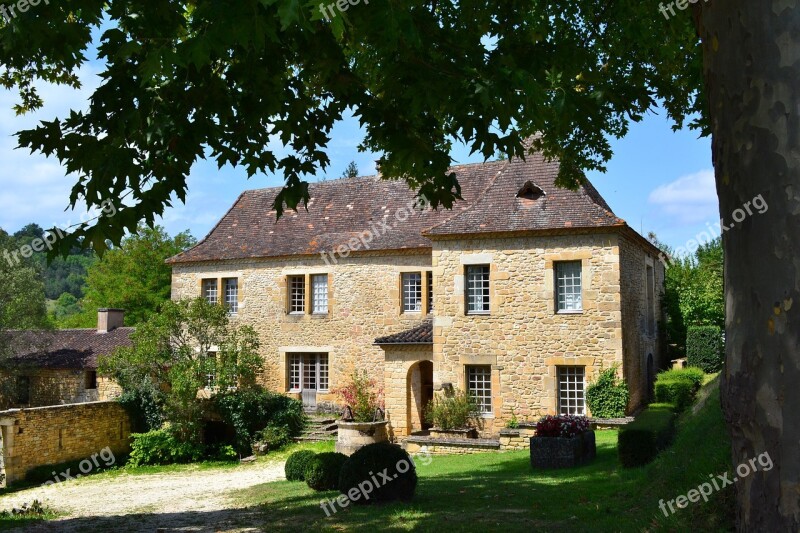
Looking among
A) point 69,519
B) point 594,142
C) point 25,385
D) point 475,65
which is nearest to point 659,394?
point 594,142

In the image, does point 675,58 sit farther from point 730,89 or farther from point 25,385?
point 25,385

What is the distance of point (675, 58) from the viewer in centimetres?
894

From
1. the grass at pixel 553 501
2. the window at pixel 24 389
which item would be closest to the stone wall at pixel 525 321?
the grass at pixel 553 501

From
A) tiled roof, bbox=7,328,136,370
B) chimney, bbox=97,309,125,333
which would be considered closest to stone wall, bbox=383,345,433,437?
tiled roof, bbox=7,328,136,370

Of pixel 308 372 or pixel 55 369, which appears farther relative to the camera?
pixel 55 369

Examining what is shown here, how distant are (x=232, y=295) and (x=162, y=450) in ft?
19.1

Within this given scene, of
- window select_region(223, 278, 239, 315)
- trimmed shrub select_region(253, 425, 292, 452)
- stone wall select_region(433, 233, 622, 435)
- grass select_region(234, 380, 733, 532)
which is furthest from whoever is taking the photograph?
window select_region(223, 278, 239, 315)

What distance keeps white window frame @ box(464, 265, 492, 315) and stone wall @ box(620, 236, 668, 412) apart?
11.9 feet

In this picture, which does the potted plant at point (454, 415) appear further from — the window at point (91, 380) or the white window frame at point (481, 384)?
the window at point (91, 380)

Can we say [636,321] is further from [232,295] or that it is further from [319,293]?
[232,295]

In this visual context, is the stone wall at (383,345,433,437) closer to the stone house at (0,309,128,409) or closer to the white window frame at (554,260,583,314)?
the white window frame at (554,260,583,314)

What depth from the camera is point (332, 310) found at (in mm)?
22672

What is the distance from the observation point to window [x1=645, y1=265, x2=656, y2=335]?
22.2m

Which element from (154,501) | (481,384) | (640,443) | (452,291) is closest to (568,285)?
(452,291)
